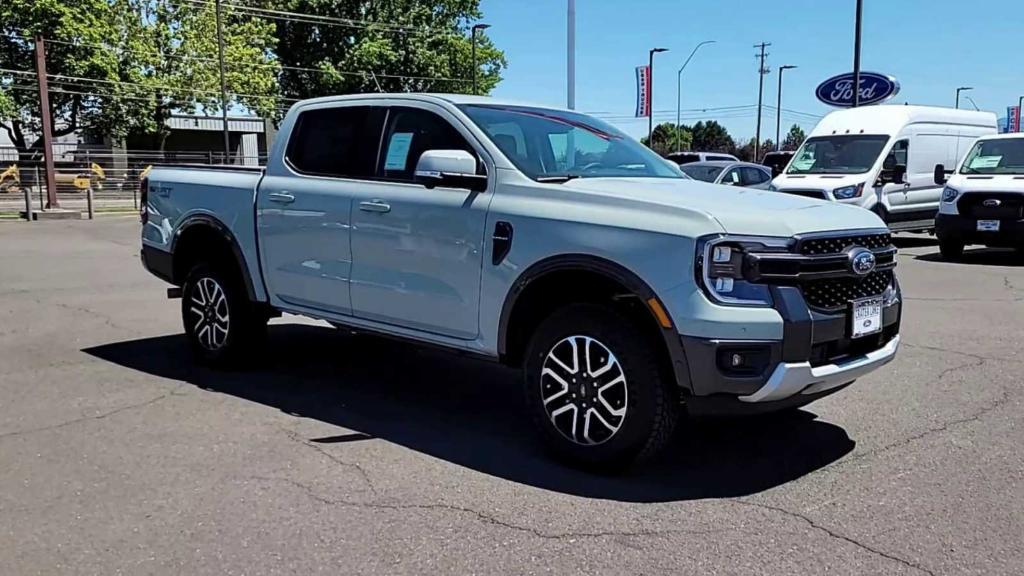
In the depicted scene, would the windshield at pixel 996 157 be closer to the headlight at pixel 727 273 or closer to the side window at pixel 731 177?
the side window at pixel 731 177

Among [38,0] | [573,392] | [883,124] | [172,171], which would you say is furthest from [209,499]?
[38,0]

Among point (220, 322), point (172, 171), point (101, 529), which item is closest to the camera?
point (101, 529)

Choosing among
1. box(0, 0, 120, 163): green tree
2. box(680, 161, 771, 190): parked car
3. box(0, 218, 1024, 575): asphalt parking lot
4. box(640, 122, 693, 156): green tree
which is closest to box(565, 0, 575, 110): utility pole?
box(680, 161, 771, 190): parked car

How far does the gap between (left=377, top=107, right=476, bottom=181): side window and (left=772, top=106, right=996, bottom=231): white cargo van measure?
10.9m

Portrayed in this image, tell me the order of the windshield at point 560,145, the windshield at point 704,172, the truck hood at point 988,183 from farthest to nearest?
the windshield at point 704,172
the truck hood at point 988,183
the windshield at point 560,145

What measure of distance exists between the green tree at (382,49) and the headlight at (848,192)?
39.4 meters

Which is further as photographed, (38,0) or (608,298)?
(38,0)

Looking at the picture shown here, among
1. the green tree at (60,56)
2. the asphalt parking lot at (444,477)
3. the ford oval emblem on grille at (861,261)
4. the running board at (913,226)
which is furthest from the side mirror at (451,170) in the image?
the green tree at (60,56)

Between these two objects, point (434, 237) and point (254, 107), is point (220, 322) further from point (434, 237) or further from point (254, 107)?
point (254, 107)

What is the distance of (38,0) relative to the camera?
4006cm

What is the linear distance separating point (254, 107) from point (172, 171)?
4424 cm

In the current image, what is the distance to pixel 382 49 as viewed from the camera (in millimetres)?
50719

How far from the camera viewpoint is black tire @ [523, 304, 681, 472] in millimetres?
4098

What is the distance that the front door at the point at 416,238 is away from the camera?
482cm
